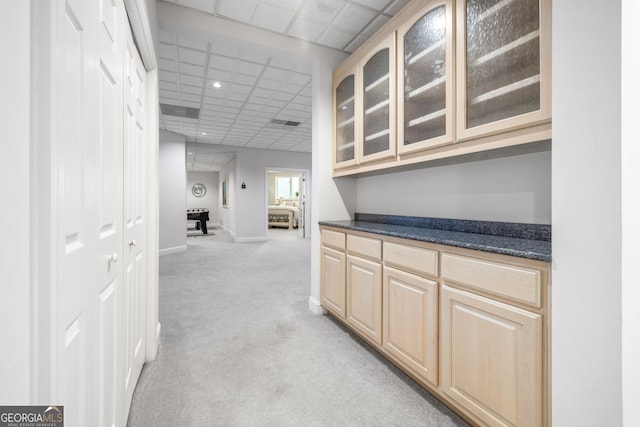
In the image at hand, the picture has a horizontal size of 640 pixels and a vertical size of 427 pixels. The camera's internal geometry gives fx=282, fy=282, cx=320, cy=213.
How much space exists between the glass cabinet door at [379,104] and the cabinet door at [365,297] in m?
0.82

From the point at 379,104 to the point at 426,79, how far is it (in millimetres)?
447

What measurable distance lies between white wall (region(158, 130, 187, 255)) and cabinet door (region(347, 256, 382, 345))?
16.0 feet

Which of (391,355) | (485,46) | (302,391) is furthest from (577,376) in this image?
(485,46)

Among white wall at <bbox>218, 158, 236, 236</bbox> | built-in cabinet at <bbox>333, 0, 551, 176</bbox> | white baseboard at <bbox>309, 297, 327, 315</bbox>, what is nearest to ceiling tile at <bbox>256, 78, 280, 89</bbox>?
built-in cabinet at <bbox>333, 0, 551, 176</bbox>

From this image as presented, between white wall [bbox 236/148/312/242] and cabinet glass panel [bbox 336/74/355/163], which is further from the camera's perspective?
white wall [bbox 236/148/312/242]

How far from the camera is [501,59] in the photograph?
1.37m

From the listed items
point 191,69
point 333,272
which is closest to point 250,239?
point 191,69

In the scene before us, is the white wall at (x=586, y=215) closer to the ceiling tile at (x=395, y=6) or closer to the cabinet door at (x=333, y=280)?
the ceiling tile at (x=395, y=6)

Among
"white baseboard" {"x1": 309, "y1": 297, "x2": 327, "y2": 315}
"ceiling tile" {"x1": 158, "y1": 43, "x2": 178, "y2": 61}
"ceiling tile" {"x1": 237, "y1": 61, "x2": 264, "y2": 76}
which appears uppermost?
"ceiling tile" {"x1": 237, "y1": 61, "x2": 264, "y2": 76}

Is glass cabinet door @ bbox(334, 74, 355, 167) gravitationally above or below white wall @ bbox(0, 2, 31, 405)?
above

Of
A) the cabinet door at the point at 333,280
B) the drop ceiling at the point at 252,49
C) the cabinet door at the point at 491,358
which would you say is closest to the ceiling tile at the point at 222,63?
the drop ceiling at the point at 252,49

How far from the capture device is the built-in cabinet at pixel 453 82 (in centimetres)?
124

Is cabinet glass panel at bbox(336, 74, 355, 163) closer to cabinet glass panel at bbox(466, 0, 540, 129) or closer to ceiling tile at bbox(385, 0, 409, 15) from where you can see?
ceiling tile at bbox(385, 0, 409, 15)

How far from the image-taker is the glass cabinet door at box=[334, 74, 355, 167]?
2480 millimetres
